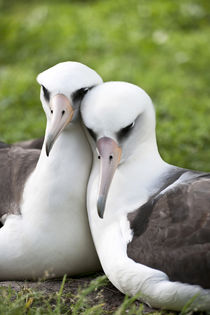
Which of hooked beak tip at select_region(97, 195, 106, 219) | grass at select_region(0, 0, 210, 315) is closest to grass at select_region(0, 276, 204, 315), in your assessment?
hooked beak tip at select_region(97, 195, 106, 219)

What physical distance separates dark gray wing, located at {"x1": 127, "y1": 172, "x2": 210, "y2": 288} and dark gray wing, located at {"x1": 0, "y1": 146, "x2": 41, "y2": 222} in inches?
32.6

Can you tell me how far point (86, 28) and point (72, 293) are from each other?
6.33 m

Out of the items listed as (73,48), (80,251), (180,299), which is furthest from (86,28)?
(180,299)

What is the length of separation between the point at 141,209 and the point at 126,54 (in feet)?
18.5

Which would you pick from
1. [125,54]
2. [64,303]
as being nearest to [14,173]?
[64,303]

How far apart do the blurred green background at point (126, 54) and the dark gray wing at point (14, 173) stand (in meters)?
2.20

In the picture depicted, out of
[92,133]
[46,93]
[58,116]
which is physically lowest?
[92,133]

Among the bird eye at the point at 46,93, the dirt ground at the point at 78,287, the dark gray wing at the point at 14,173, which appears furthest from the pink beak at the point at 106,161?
the dark gray wing at the point at 14,173

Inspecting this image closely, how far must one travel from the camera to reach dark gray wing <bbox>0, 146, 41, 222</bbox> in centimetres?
437

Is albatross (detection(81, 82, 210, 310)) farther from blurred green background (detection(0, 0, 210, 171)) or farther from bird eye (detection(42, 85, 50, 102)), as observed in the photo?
blurred green background (detection(0, 0, 210, 171))

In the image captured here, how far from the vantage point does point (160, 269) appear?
376 centimetres

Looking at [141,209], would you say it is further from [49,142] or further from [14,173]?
[14,173]

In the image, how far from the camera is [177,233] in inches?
150

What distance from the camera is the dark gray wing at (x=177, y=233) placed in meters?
3.71
